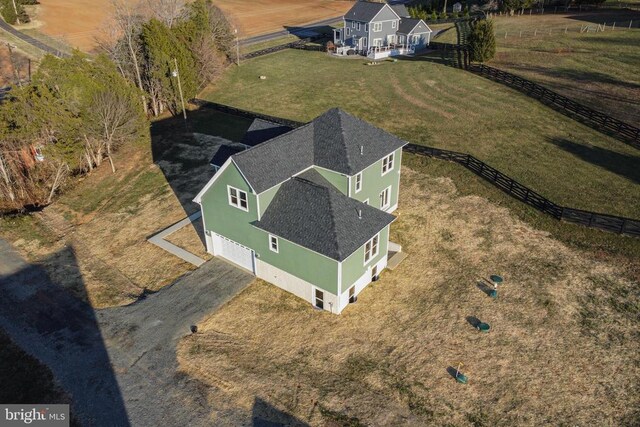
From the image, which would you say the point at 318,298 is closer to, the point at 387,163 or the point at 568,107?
the point at 387,163

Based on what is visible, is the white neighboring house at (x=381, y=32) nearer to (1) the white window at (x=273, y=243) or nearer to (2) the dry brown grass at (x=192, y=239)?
(2) the dry brown grass at (x=192, y=239)

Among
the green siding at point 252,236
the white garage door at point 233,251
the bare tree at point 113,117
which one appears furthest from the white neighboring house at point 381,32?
the green siding at point 252,236

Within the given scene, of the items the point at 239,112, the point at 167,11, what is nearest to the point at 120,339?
the point at 239,112

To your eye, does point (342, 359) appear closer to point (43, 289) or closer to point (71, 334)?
point (71, 334)

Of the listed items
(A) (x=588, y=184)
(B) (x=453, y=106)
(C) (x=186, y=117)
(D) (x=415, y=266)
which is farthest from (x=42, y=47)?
(A) (x=588, y=184)

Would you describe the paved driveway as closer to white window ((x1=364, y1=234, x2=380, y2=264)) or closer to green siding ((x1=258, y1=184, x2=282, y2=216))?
green siding ((x1=258, y1=184, x2=282, y2=216))

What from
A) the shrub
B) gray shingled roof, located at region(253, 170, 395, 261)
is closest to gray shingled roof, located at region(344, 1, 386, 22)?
the shrub
